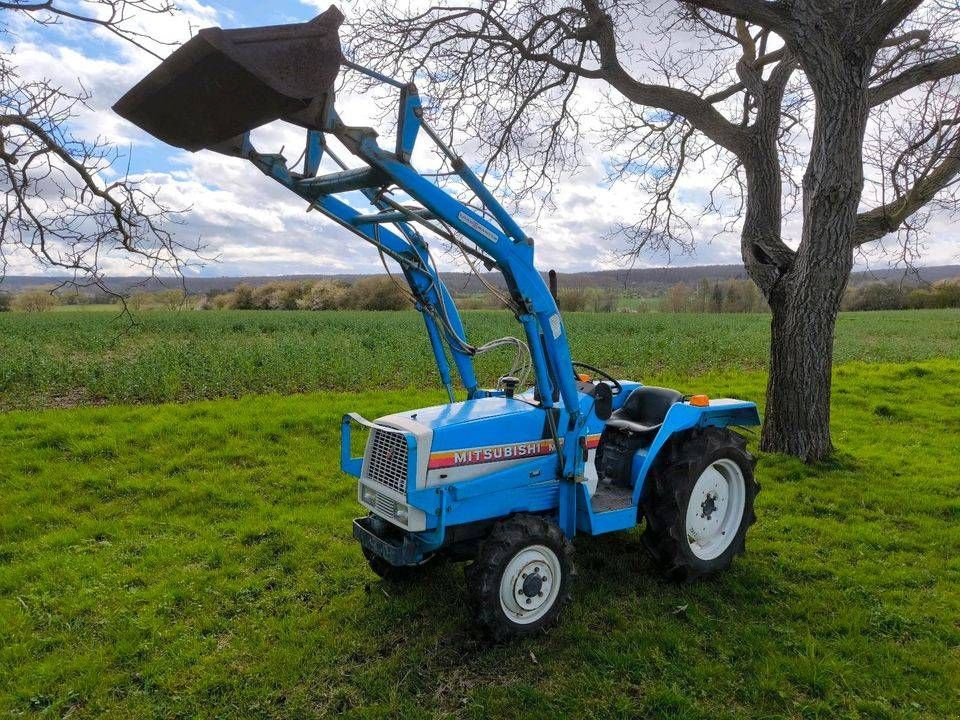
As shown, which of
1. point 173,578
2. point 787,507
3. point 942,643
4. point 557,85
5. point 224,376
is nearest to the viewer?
point 942,643

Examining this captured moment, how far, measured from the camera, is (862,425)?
9.55 m

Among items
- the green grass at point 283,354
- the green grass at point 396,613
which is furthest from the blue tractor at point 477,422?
the green grass at point 283,354

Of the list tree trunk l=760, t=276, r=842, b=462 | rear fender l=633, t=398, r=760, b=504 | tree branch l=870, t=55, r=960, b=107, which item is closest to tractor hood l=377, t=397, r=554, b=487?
rear fender l=633, t=398, r=760, b=504

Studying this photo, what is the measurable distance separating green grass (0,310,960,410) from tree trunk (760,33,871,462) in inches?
251

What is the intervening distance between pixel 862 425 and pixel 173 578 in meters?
9.10

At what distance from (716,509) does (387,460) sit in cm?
255

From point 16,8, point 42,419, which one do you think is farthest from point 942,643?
point 42,419

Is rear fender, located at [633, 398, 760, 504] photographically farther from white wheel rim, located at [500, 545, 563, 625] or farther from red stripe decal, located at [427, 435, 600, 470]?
white wheel rim, located at [500, 545, 563, 625]

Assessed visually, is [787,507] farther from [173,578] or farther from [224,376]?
[224,376]

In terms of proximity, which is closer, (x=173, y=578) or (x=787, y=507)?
(x=173, y=578)

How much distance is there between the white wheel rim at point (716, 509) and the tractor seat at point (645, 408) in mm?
512

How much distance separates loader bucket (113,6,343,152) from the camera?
110 inches

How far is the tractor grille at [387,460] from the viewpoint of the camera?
12.4 feet

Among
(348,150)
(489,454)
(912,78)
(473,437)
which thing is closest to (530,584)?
(489,454)
